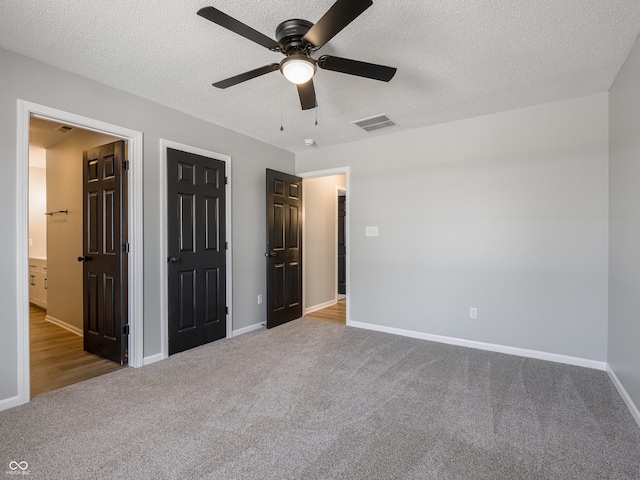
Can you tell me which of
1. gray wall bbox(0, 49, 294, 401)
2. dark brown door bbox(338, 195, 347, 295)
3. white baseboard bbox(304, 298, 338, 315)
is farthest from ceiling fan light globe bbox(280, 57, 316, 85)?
dark brown door bbox(338, 195, 347, 295)

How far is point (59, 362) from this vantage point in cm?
319

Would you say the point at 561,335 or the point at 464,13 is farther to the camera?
the point at 561,335

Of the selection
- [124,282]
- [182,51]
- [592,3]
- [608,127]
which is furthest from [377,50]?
[124,282]

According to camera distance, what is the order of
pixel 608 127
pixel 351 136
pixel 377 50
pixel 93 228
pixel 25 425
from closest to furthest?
pixel 25 425
pixel 377 50
pixel 608 127
pixel 93 228
pixel 351 136

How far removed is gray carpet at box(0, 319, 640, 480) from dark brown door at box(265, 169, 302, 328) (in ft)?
4.29

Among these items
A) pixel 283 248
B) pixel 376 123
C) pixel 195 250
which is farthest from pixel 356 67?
pixel 283 248

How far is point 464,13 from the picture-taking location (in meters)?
1.94

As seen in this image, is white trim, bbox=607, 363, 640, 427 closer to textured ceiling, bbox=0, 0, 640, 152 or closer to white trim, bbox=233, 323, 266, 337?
textured ceiling, bbox=0, 0, 640, 152

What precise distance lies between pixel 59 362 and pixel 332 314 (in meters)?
3.36

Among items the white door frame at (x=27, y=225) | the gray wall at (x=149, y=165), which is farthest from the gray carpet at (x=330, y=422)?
the gray wall at (x=149, y=165)

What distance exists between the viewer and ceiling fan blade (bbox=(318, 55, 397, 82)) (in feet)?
6.41

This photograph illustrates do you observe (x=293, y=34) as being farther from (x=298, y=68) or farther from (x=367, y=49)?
(x=367, y=49)

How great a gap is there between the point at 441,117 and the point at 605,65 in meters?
1.38

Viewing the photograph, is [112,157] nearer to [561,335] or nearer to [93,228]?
[93,228]
